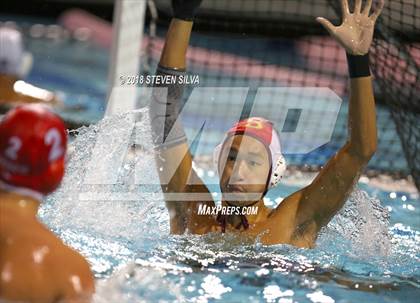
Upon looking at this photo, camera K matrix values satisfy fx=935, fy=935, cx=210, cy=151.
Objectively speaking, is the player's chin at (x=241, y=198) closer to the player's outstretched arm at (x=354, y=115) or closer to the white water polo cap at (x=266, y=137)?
the white water polo cap at (x=266, y=137)

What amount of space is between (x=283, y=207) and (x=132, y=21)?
6.71 feet

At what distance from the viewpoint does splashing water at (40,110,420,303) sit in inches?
122

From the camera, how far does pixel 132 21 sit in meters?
5.16

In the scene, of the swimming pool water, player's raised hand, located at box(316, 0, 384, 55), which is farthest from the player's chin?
player's raised hand, located at box(316, 0, 384, 55)

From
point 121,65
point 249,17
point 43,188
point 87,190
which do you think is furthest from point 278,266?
point 249,17

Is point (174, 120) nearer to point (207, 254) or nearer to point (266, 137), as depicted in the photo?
point (266, 137)

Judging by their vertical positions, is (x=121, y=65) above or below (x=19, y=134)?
below

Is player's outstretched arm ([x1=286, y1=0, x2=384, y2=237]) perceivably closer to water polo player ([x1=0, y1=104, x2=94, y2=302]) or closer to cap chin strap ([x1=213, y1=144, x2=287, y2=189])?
cap chin strap ([x1=213, y1=144, x2=287, y2=189])

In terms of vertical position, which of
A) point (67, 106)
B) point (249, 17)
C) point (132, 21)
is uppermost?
point (132, 21)

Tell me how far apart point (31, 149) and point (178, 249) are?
4.52 ft

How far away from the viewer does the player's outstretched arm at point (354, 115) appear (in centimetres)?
327

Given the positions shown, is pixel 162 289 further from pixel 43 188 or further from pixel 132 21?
pixel 132 21

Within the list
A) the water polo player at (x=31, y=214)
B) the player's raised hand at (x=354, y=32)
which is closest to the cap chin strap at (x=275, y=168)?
the player's raised hand at (x=354, y=32)

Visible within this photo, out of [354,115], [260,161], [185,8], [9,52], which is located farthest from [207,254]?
[9,52]
